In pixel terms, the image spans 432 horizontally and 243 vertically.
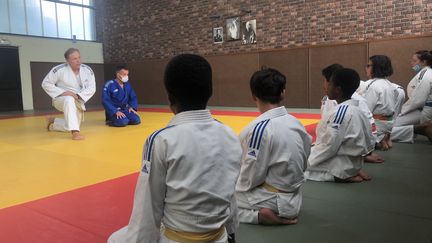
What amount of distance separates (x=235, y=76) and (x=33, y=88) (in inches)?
303

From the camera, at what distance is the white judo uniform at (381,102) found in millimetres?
4617

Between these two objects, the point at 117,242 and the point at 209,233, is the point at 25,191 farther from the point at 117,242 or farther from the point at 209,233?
the point at 209,233

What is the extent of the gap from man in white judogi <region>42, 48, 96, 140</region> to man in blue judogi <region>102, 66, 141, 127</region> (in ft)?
3.32

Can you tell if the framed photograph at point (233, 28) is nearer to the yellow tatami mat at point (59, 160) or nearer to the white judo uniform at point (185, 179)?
the yellow tatami mat at point (59, 160)

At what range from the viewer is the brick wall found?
8.91 metres

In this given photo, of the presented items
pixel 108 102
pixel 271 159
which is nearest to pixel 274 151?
pixel 271 159

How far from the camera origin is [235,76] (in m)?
12.0

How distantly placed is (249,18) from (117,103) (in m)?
5.46

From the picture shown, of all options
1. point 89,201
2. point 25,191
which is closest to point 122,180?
point 89,201

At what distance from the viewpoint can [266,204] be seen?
7.66 feet

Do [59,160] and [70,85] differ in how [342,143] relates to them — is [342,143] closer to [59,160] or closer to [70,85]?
[59,160]

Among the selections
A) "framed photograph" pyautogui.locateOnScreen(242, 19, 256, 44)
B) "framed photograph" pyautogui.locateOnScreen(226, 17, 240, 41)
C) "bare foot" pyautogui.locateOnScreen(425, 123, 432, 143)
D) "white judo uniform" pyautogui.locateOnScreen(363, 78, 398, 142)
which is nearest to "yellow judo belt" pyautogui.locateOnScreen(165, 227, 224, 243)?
"white judo uniform" pyautogui.locateOnScreen(363, 78, 398, 142)

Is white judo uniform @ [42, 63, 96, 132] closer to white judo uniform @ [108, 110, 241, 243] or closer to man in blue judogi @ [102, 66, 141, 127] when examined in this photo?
man in blue judogi @ [102, 66, 141, 127]

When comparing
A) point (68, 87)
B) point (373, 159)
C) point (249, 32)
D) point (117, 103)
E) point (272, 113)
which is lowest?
point (373, 159)
